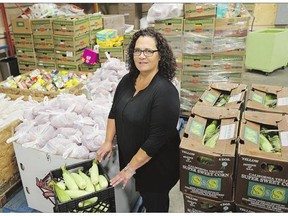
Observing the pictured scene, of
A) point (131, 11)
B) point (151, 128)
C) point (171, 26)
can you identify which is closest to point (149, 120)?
point (151, 128)

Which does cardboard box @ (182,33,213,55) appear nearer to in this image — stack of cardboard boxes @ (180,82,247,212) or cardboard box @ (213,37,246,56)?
cardboard box @ (213,37,246,56)

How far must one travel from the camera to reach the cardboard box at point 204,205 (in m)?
1.38

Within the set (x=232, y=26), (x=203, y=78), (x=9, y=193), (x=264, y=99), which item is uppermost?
(x=232, y=26)

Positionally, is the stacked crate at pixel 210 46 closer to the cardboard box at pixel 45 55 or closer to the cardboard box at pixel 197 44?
the cardboard box at pixel 197 44

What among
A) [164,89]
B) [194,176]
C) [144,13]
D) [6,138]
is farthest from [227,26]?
[144,13]

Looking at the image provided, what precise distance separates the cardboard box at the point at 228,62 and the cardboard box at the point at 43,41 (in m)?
2.43

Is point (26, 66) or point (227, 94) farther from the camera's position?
point (26, 66)

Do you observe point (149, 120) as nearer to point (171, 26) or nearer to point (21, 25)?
point (171, 26)

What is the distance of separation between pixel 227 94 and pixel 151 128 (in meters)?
0.98

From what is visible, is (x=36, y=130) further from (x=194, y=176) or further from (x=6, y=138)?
(x=194, y=176)

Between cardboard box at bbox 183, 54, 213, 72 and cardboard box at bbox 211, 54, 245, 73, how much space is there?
0.06 meters

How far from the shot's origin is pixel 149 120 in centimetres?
144

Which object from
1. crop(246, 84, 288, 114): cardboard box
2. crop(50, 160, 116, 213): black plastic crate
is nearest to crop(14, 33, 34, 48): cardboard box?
crop(50, 160, 116, 213): black plastic crate

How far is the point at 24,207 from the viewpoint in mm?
2133
